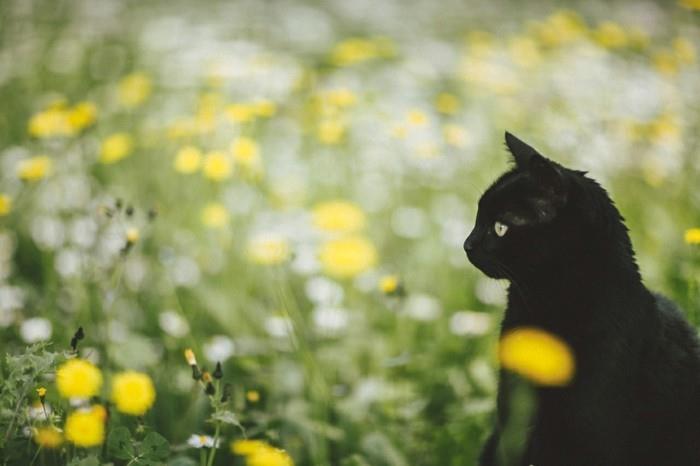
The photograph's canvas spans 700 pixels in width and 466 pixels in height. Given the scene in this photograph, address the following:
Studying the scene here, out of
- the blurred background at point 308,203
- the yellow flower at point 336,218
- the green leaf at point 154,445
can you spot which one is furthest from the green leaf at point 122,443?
the yellow flower at point 336,218

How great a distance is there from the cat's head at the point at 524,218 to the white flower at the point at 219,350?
86cm

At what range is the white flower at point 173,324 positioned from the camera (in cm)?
207

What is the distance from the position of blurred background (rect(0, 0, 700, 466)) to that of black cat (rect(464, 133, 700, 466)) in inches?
15.2

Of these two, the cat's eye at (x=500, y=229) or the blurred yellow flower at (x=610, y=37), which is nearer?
the cat's eye at (x=500, y=229)

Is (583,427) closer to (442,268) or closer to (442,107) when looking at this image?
(442,268)

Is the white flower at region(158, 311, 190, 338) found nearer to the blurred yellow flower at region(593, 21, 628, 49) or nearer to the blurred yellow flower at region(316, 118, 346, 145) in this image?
the blurred yellow flower at region(316, 118, 346, 145)

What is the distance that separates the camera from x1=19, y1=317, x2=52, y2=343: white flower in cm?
191

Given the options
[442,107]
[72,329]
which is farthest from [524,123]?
[72,329]

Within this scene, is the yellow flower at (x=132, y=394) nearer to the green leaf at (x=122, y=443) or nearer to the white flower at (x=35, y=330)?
the green leaf at (x=122, y=443)

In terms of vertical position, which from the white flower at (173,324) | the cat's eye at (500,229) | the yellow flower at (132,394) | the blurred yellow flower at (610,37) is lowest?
the white flower at (173,324)

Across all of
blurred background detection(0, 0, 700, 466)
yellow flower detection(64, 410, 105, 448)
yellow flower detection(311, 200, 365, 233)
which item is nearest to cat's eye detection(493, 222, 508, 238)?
blurred background detection(0, 0, 700, 466)

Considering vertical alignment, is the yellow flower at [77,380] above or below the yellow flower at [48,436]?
above

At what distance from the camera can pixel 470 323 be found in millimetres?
2146

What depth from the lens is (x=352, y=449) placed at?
177 cm
